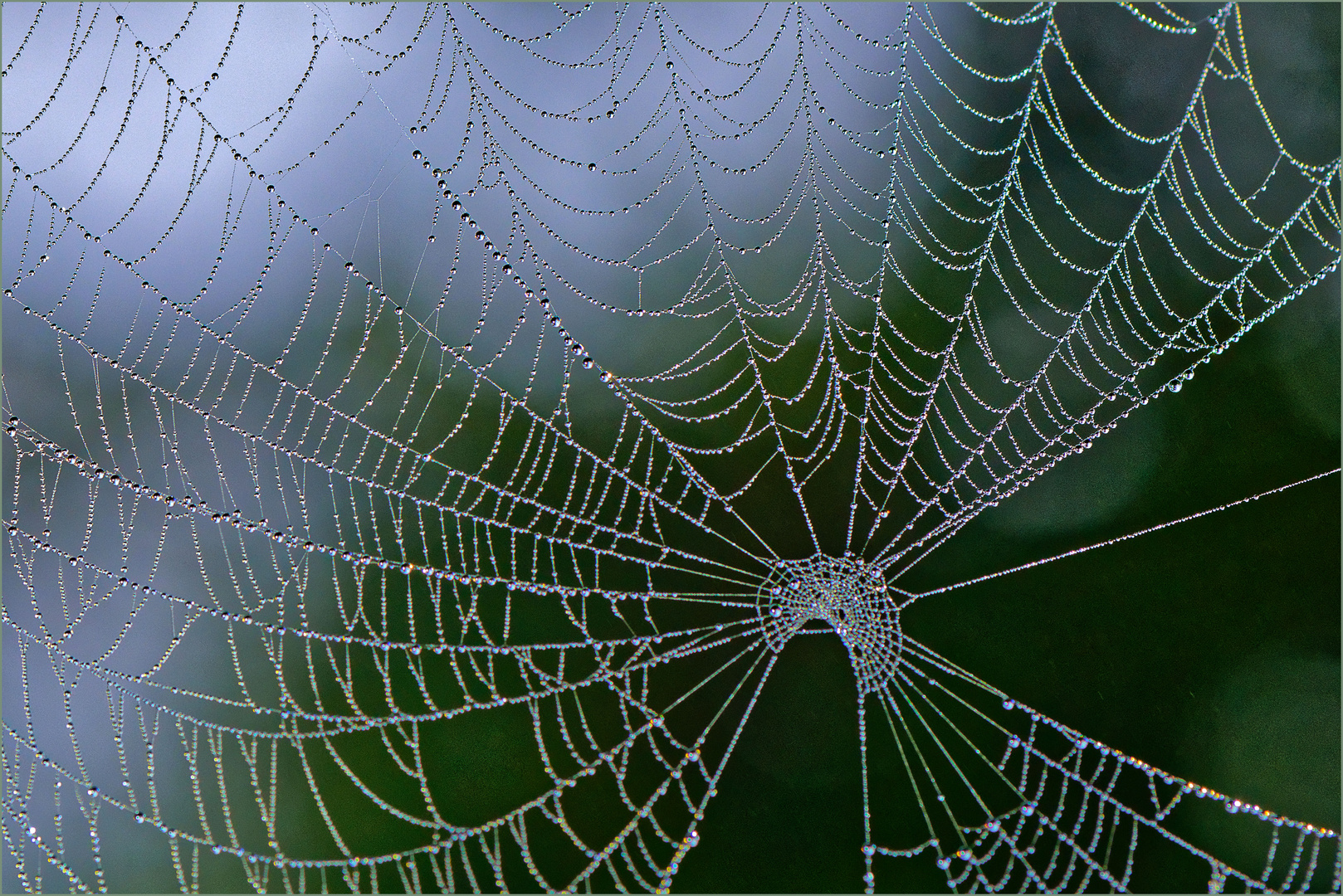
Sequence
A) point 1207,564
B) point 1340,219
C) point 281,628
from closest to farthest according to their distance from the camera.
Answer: point 281,628
point 1340,219
point 1207,564

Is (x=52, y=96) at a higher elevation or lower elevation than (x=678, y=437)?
lower

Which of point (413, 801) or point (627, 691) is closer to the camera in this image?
point (627, 691)

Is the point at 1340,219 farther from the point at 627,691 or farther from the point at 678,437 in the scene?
the point at 627,691

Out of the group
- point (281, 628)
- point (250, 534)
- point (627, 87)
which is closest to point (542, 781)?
point (281, 628)

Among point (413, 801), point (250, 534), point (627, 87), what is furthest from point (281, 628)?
point (627, 87)

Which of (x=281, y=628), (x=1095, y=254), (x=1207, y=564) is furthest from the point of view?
(x=1207, y=564)

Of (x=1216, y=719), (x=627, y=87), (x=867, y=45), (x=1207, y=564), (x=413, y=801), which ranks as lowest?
(x=413, y=801)

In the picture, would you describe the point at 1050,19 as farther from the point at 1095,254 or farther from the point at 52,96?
the point at 52,96
